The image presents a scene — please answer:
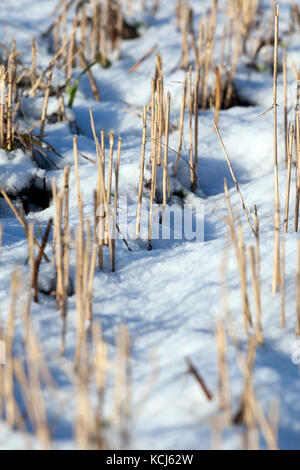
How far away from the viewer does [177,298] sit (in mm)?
1252

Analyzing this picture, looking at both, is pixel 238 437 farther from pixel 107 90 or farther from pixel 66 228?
pixel 107 90

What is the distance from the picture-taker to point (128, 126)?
84.6 inches

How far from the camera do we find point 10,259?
131cm

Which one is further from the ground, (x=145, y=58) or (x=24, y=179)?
(x=145, y=58)

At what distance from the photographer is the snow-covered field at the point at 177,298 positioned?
3.03ft

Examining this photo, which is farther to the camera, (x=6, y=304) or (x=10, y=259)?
(x=10, y=259)

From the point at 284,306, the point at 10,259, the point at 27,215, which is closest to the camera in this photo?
the point at 284,306

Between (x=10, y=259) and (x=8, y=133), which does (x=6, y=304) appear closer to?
(x=10, y=259)

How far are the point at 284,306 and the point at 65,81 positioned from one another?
5.05ft

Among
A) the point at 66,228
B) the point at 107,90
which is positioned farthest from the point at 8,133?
the point at 107,90

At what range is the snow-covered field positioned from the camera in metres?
0.92
